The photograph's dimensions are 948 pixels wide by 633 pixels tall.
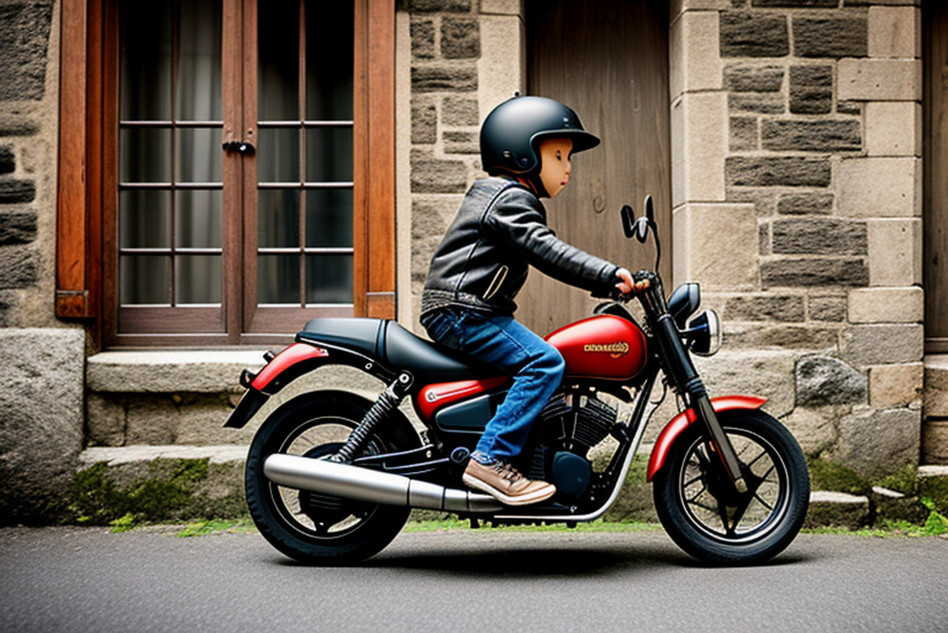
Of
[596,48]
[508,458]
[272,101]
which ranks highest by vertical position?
[596,48]

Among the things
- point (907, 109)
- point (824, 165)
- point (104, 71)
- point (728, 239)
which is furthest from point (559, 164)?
point (104, 71)

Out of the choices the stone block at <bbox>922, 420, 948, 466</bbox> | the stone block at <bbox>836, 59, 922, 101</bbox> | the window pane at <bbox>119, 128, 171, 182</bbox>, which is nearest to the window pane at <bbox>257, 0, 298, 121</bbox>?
the window pane at <bbox>119, 128, 171, 182</bbox>

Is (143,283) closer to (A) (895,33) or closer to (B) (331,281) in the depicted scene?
(B) (331,281)

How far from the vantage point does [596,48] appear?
6055mm

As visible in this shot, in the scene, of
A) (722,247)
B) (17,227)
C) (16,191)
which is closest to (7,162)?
(16,191)

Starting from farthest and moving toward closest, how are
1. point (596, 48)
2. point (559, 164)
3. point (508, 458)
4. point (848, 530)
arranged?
point (596, 48) → point (848, 530) → point (559, 164) → point (508, 458)

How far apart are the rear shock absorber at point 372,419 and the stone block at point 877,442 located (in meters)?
2.69

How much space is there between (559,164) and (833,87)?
2.21 m

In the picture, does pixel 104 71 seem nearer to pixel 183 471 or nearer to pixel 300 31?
pixel 300 31

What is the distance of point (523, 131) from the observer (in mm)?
4121

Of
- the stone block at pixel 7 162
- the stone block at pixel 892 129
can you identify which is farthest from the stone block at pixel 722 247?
the stone block at pixel 7 162

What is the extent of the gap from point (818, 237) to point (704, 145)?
823 mm

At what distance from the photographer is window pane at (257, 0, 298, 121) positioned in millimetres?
5801

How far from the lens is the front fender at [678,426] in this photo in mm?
4125
